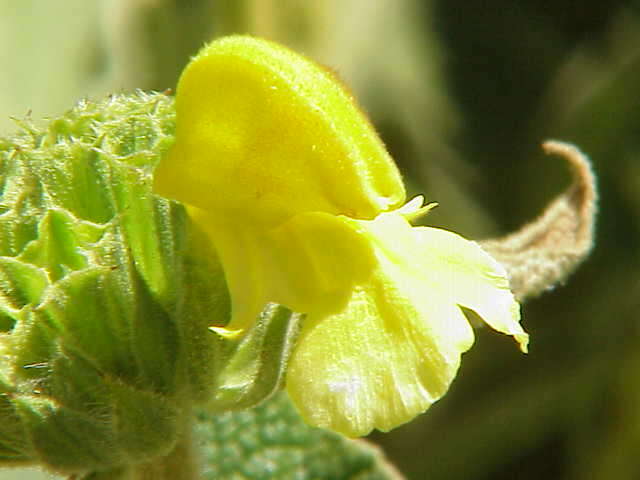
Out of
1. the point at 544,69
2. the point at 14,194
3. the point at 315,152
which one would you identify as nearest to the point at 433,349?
the point at 315,152

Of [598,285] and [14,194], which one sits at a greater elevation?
[14,194]

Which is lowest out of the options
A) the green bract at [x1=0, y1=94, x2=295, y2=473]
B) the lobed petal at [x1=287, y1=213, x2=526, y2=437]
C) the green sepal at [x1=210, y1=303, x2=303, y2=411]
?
the lobed petal at [x1=287, y1=213, x2=526, y2=437]

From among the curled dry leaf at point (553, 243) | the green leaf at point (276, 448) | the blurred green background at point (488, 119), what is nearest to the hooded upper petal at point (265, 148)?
the curled dry leaf at point (553, 243)

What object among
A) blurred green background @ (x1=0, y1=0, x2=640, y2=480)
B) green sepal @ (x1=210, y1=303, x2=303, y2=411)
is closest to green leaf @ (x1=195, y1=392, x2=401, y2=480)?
blurred green background @ (x1=0, y1=0, x2=640, y2=480)

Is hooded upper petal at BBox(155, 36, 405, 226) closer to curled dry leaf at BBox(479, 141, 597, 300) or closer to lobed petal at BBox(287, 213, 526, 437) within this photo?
lobed petal at BBox(287, 213, 526, 437)

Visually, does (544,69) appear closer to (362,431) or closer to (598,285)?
(598,285)

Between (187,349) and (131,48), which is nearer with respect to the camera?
(187,349)
